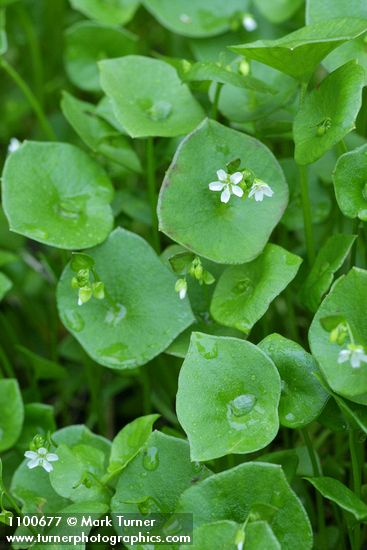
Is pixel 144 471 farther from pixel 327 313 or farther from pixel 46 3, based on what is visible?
pixel 46 3

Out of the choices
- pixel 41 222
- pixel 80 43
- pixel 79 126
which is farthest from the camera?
pixel 80 43

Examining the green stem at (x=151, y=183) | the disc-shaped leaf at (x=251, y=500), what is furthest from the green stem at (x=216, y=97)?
the disc-shaped leaf at (x=251, y=500)

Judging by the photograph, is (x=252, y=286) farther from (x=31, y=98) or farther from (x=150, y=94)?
(x=31, y=98)

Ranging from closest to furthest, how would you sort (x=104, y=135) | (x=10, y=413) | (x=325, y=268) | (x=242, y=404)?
(x=242, y=404) < (x=325, y=268) < (x=10, y=413) < (x=104, y=135)

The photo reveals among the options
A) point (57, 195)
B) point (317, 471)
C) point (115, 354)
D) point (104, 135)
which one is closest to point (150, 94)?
point (104, 135)

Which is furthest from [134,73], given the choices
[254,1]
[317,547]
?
[317,547]

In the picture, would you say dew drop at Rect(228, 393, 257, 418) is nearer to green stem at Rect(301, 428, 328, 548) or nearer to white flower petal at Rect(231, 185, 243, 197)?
green stem at Rect(301, 428, 328, 548)
